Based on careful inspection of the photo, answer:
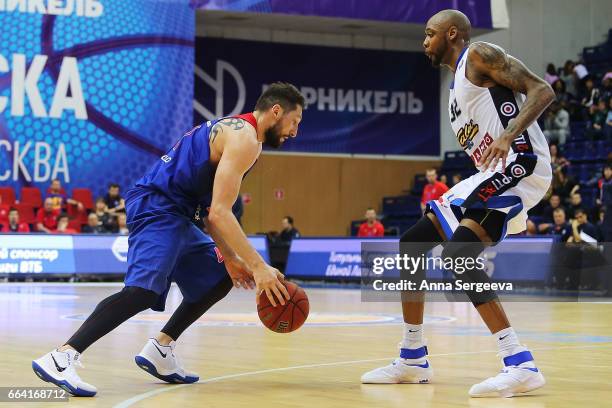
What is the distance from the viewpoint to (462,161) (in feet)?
92.0

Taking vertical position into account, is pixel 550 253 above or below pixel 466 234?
below

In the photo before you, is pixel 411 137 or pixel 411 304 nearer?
pixel 411 304

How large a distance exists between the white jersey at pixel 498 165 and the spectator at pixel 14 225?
1727cm

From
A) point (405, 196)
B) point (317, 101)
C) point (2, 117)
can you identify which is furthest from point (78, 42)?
point (405, 196)

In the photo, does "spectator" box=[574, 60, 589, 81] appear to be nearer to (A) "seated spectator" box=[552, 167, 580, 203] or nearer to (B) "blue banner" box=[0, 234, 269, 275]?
(A) "seated spectator" box=[552, 167, 580, 203]

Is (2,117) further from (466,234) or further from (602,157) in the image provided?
(466,234)

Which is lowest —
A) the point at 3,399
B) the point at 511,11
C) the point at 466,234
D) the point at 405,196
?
the point at 405,196

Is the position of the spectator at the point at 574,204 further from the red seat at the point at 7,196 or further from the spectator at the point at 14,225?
the red seat at the point at 7,196

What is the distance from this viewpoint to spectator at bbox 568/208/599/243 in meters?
17.5

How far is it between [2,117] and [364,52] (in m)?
10.7

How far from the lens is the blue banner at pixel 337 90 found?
28.2 metres

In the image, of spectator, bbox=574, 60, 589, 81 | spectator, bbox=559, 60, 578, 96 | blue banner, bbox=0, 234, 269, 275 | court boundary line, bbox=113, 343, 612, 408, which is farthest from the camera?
spectator, bbox=559, 60, 578, 96

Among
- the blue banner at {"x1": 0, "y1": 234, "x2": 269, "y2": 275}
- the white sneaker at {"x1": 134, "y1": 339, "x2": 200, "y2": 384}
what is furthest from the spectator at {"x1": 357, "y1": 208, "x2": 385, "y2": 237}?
the white sneaker at {"x1": 134, "y1": 339, "x2": 200, "y2": 384}

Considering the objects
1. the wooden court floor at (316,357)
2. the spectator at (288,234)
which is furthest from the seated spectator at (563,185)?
the wooden court floor at (316,357)
